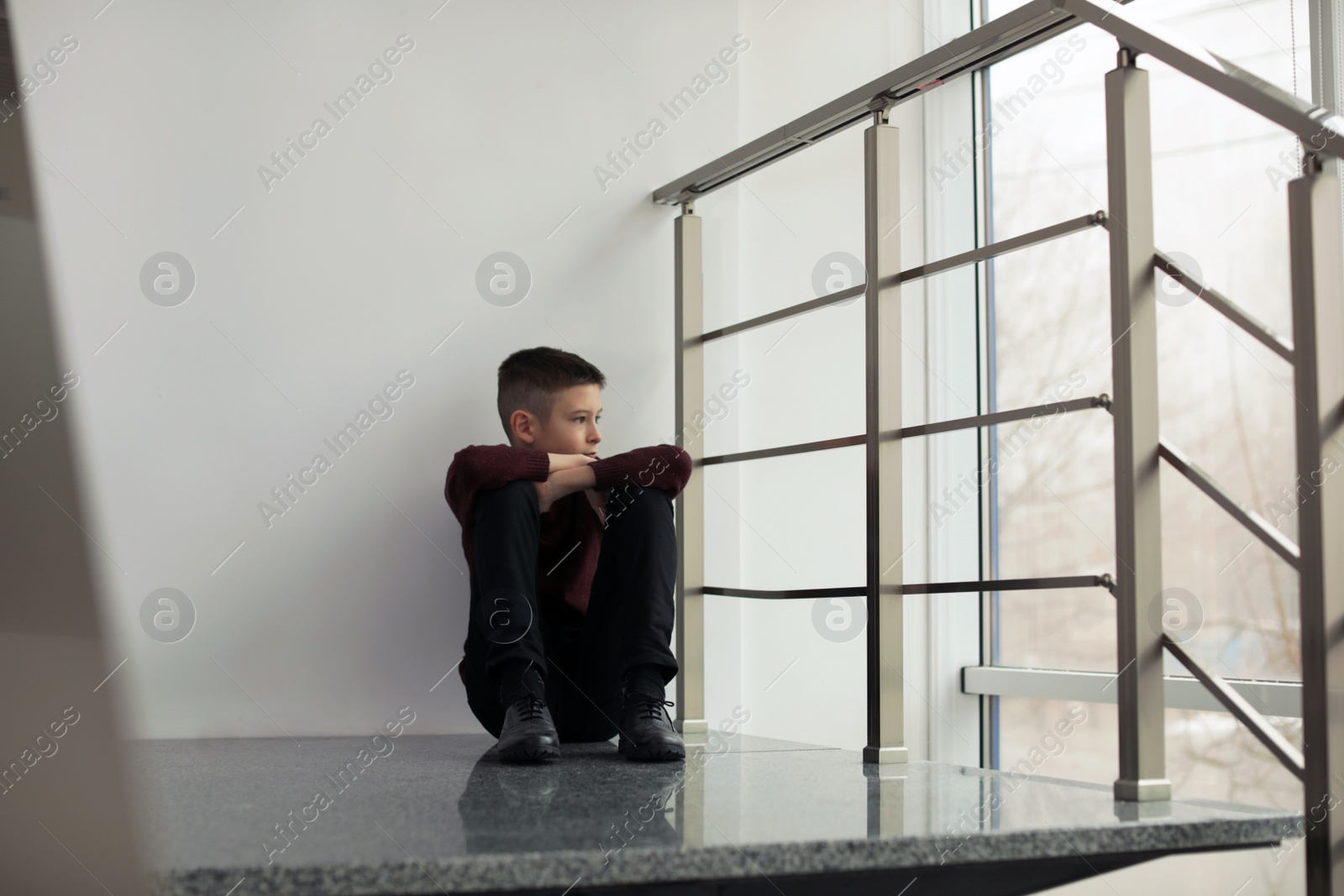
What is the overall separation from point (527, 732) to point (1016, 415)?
27.8 inches

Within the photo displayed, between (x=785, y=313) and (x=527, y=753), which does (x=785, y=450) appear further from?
(x=527, y=753)

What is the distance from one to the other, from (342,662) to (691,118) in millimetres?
1181

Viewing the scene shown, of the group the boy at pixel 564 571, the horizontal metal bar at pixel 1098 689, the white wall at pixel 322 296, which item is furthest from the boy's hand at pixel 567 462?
the horizontal metal bar at pixel 1098 689

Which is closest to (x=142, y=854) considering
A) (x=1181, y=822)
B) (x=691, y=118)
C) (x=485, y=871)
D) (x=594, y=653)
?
(x=485, y=871)

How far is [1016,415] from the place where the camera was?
1293 millimetres

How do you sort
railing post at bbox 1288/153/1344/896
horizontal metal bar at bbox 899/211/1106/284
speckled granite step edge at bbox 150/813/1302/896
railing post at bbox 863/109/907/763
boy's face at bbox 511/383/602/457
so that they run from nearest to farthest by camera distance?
speckled granite step edge at bbox 150/813/1302/896
railing post at bbox 1288/153/1344/896
horizontal metal bar at bbox 899/211/1106/284
railing post at bbox 863/109/907/763
boy's face at bbox 511/383/602/457

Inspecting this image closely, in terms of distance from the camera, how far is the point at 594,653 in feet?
5.12

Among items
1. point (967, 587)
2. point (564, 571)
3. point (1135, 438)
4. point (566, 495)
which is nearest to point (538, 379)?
point (566, 495)

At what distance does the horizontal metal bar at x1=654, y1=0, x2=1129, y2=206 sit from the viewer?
1300mm

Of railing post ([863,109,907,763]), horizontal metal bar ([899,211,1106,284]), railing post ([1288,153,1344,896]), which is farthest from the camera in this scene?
railing post ([863,109,907,763])

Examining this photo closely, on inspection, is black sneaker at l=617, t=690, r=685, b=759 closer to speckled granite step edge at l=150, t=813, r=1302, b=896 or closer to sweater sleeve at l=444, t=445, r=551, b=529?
sweater sleeve at l=444, t=445, r=551, b=529

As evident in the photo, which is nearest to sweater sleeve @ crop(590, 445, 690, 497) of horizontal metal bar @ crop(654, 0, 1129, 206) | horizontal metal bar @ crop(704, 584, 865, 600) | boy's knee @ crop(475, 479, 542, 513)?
boy's knee @ crop(475, 479, 542, 513)

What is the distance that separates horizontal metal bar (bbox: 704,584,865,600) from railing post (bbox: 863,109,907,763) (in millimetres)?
61

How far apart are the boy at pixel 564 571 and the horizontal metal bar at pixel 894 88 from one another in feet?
1.41
